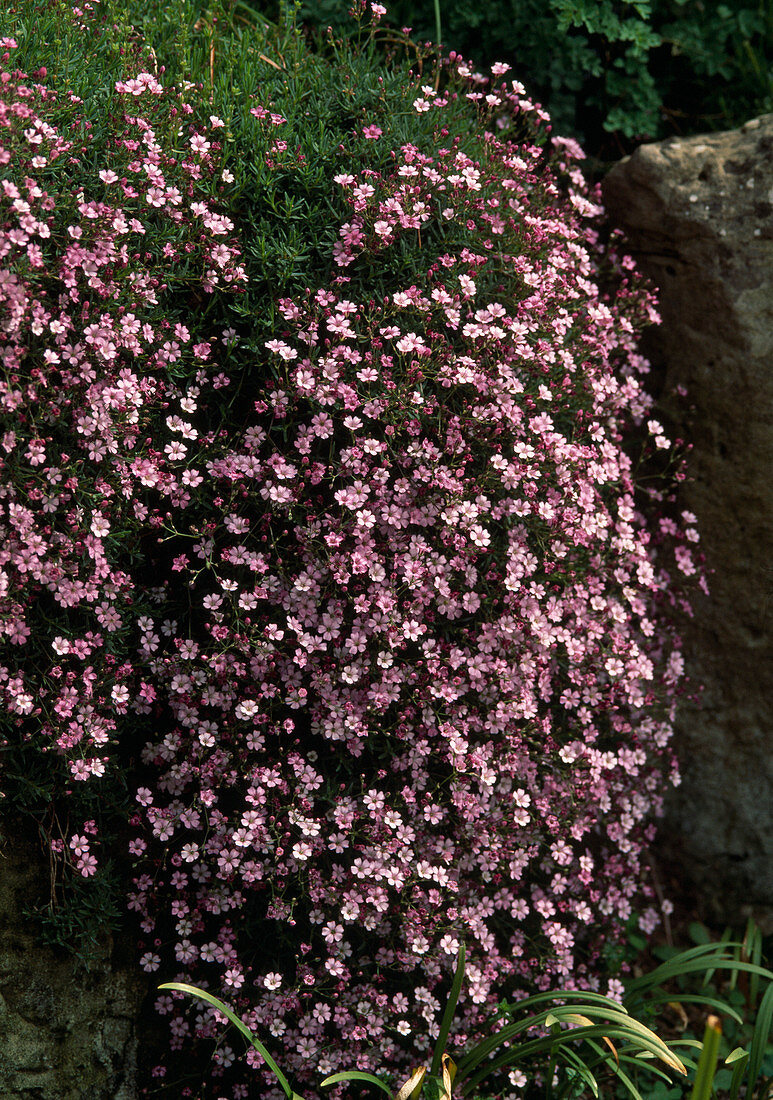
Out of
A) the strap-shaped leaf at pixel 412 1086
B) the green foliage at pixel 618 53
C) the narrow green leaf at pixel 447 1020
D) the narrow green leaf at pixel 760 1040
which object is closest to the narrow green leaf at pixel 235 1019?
the strap-shaped leaf at pixel 412 1086

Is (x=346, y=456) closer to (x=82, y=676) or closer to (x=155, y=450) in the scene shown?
(x=155, y=450)

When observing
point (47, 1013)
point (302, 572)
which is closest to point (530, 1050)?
point (47, 1013)

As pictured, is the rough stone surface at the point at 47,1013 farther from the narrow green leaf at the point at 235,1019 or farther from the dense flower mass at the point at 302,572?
the narrow green leaf at the point at 235,1019

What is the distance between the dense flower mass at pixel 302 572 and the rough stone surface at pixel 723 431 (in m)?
0.72

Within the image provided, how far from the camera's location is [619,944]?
10.9 ft

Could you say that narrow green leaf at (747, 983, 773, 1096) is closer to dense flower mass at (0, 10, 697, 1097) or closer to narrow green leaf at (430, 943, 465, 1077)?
dense flower mass at (0, 10, 697, 1097)

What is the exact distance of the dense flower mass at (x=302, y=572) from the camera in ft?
8.23

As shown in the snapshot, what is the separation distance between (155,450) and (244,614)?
0.53 metres

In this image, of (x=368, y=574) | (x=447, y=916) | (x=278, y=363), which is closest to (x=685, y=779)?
(x=447, y=916)

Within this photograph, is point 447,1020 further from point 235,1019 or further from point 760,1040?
point 760,1040

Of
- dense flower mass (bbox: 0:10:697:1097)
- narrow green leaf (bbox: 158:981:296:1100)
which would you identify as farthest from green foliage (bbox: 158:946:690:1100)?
dense flower mass (bbox: 0:10:697:1097)

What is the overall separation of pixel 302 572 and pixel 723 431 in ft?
5.82

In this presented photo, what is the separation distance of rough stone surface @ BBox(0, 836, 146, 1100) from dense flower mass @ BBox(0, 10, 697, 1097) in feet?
0.41

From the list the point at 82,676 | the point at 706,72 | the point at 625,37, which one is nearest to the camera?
the point at 82,676
